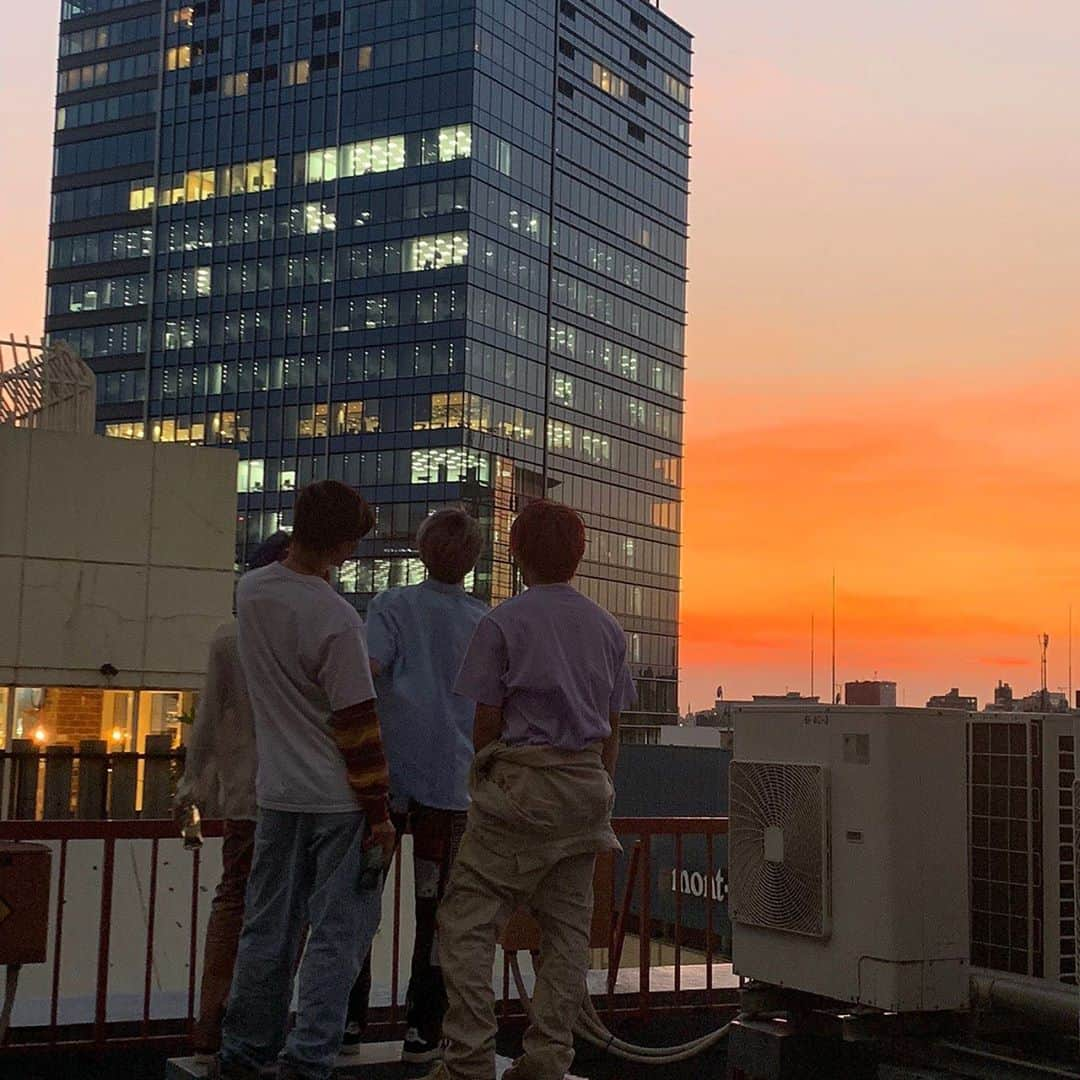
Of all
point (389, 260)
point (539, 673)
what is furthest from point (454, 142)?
point (539, 673)

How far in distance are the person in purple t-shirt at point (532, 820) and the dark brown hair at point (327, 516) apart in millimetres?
560

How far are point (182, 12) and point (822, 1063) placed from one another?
347 feet

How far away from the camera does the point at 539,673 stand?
15.3ft

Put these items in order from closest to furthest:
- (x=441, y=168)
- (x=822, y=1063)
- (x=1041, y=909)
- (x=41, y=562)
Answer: (x=1041, y=909)
(x=822, y=1063)
(x=41, y=562)
(x=441, y=168)

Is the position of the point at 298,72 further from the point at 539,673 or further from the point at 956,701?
the point at 539,673

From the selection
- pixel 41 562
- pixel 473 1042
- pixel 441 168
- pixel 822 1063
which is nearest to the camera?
pixel 473 1042

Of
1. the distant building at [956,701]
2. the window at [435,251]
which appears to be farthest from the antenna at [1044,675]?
the window at [435,251]

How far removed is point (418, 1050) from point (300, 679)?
1.64 meters

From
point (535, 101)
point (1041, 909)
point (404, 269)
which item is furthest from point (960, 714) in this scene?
point (535, 101)

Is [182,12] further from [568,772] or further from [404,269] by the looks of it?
[568,772]

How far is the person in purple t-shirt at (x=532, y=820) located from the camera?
14.9 ft

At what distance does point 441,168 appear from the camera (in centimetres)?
9044

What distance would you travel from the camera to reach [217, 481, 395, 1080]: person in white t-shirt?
4.50 metres

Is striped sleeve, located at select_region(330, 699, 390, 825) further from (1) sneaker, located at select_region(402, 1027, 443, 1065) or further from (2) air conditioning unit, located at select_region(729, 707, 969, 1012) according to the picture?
(2) air conditioning unit, located at select_region(729, 707, 969, 1012)
